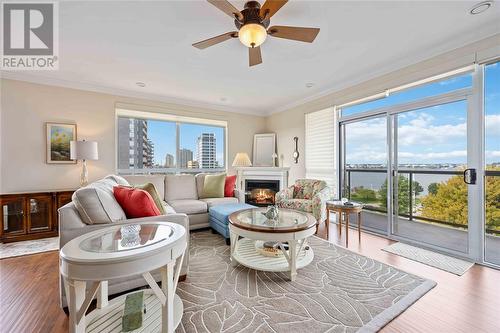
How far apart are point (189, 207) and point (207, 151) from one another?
2172 mm

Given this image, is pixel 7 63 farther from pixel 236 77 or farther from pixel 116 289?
pixel 116 289

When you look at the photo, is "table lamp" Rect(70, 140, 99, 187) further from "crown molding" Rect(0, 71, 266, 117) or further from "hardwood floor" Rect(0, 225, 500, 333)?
"hardwood floor" Rect(0, 225, 500, 333)

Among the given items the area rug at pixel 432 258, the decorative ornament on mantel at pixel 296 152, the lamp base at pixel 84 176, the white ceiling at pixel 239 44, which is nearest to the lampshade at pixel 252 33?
the white ceiling at pixel 239 44

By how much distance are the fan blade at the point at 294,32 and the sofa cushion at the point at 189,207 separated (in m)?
2.68

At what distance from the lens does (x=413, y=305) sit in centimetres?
175

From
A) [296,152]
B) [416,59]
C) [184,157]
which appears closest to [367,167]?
[296,152]

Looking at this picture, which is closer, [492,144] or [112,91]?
[492,144]

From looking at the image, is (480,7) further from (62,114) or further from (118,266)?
(62,114)

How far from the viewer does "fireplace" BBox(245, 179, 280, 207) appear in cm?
511

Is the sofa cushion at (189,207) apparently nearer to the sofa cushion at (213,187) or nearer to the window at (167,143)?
the sofa cushion at (213,187)

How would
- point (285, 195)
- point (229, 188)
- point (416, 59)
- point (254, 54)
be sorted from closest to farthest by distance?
point (254, 54)
point (416, 59)
point (285, 195)
point (229, 188)

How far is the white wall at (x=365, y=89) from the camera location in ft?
8.06

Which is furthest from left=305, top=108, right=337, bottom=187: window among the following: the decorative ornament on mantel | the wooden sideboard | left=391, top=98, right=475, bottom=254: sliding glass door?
the wooden sideboard

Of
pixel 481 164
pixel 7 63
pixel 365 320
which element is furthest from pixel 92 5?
pixel 481 164
